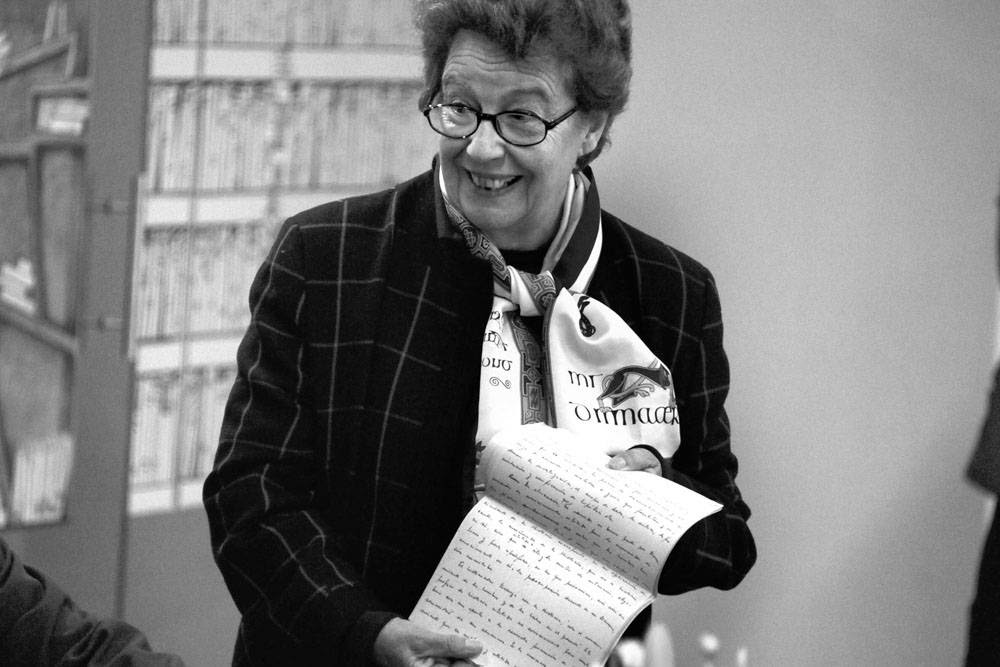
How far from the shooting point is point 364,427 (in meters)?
1.58

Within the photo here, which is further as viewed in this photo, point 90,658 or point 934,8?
point 934,8

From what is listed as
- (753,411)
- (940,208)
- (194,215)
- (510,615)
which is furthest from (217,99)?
(510,615)

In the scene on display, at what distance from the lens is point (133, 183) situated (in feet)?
9.37

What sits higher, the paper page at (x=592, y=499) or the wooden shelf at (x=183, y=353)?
the paper page at (x=592, y=499)

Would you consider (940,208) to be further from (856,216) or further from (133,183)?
(133,183)

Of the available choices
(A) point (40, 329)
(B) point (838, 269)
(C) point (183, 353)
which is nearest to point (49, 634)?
(A) point (40, 329)

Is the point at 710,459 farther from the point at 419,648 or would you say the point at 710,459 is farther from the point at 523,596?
the point at 419,648

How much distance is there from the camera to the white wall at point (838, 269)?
2.46 meters

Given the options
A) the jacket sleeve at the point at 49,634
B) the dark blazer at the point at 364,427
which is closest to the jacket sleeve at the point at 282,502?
the dark blazer at the point at 364,427

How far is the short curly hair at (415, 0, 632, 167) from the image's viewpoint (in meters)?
1.48

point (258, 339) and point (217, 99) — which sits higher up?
point (217, 99)

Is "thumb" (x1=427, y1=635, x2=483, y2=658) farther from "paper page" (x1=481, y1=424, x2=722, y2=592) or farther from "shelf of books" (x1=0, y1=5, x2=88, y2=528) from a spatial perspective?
"shelf of books" (x1=0, y1=5, x2=88, y2=528)

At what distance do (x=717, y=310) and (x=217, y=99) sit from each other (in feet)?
5.49

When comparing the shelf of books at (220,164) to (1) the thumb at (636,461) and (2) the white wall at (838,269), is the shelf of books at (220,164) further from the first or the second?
(1) the thumb at (636,461)
